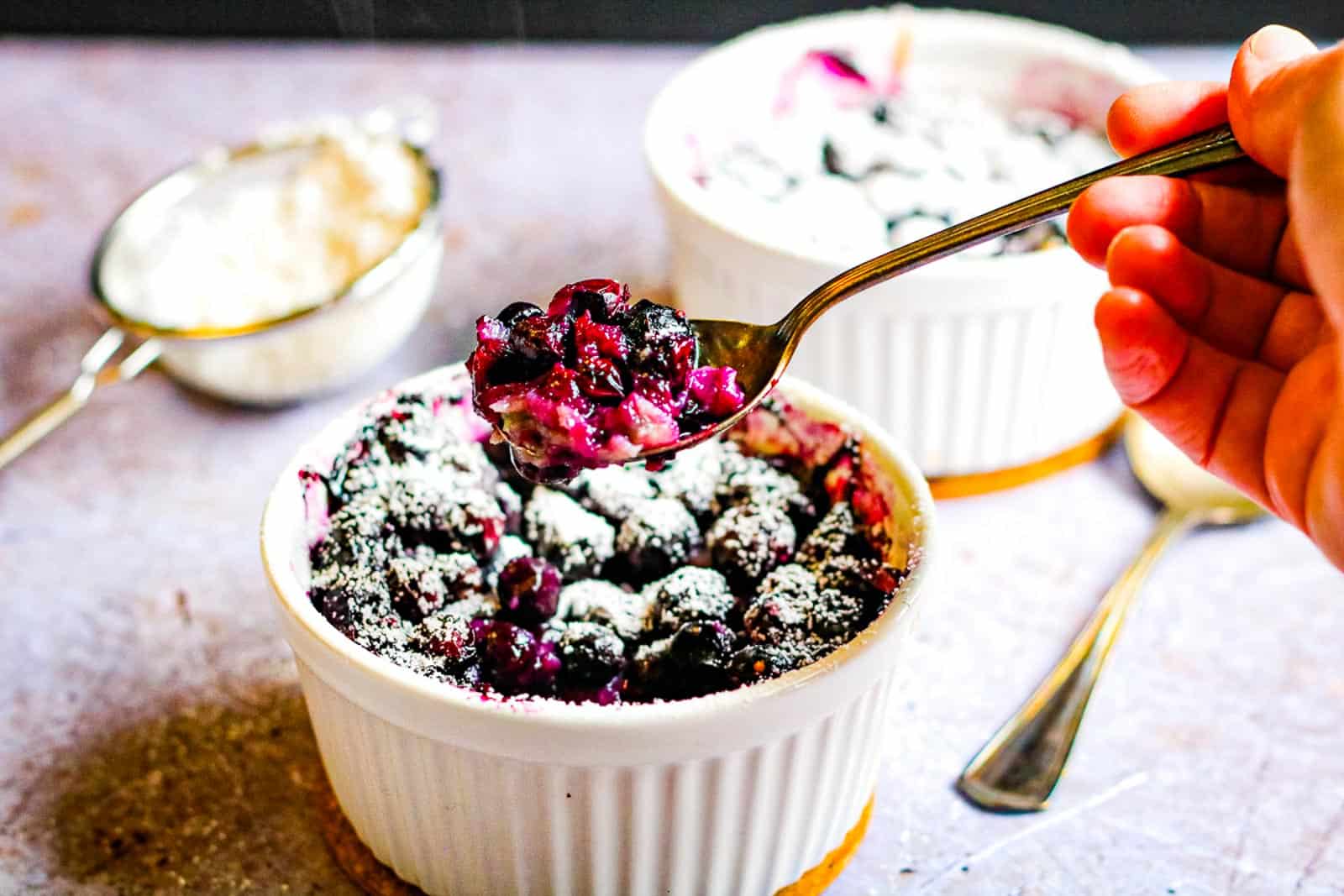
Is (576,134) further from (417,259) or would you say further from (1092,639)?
(1092,639)

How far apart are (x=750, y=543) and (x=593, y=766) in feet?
0.85

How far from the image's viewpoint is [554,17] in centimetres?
239

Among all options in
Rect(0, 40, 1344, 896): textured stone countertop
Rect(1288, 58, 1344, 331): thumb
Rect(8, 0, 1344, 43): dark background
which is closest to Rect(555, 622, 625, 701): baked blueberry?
Rect(0, 40, 1344, 896): textured stone countertop

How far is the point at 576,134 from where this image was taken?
2172mm

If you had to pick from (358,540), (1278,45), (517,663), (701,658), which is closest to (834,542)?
(701,658)

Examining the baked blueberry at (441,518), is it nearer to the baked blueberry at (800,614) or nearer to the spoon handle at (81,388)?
the baked blueberry at (800,614)

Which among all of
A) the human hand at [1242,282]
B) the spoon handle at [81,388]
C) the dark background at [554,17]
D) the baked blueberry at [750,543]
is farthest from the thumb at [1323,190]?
the dark background at [554,17]

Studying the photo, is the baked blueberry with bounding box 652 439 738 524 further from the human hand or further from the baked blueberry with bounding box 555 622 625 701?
the human hand

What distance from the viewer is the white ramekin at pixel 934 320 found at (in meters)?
1.37

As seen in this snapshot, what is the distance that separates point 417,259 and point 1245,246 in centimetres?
92

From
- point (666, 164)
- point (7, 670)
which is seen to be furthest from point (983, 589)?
point (7, 670)

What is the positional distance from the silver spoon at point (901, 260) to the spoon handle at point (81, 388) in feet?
2.62

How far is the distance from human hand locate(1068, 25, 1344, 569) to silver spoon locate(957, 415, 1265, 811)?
29cm

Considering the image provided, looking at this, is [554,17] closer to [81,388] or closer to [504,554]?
[81,388]
